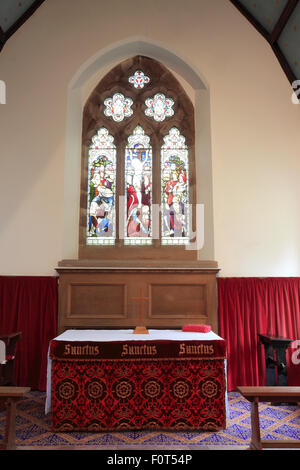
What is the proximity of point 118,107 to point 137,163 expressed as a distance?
1110 millimetres

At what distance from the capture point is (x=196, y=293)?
5734 millimetres

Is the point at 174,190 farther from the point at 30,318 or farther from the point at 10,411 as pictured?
the point at 10,411

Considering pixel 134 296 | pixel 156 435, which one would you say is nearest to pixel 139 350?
pixel 156 435

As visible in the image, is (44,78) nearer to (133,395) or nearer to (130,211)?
(130,211)

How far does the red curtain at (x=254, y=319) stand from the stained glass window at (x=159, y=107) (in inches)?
123

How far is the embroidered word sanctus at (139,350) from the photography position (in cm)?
416

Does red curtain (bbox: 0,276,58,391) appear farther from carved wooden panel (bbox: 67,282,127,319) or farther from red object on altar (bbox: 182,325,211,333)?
red object on altar (bbox: 182,325,211,333)

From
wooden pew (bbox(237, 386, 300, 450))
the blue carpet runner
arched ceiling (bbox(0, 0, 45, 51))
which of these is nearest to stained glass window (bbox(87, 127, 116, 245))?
arched ceiling (bbox(0, 0, 45, 51))

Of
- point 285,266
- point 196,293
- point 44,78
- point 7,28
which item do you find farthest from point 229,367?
point 7,28

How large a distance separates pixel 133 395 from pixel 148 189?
354 centimetres

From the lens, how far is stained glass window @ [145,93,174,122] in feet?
22.2

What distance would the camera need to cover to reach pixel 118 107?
6789mm

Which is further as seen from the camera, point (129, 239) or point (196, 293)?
point (129, 239)

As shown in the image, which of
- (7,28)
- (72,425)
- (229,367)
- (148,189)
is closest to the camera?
(72,425)
